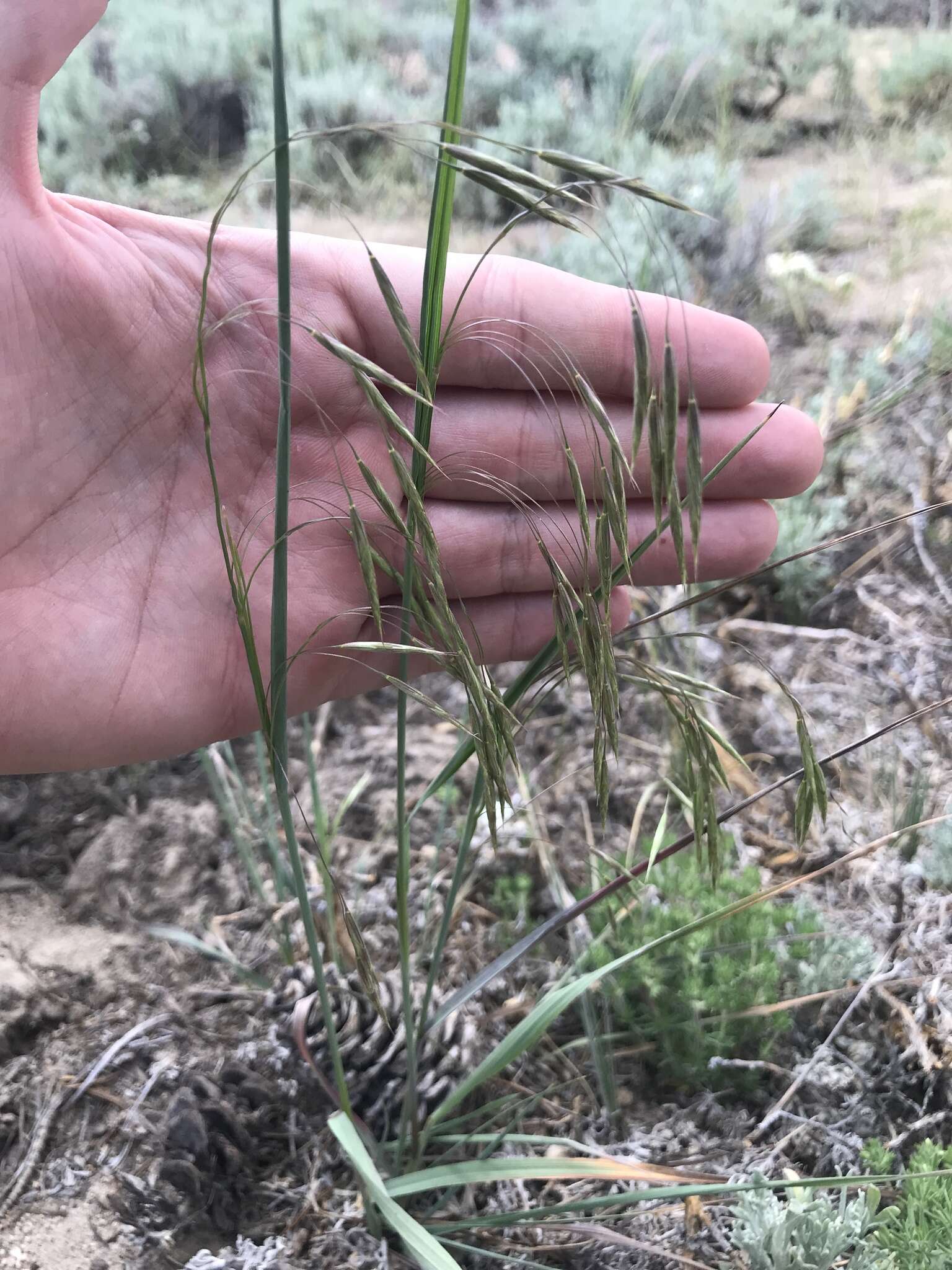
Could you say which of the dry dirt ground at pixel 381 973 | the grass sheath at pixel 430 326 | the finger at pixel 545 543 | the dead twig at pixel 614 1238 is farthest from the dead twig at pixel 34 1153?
the finger at pixel 545 543

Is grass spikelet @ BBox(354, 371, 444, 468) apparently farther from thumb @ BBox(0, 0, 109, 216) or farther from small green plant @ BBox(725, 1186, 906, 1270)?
small green plant @ BBox(725, 1186, 906, 1270)

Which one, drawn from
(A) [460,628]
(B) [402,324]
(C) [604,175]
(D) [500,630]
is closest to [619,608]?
(D) [500,630]

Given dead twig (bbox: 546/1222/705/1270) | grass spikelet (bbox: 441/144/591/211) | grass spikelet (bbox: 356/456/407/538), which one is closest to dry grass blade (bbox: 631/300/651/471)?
grass spikelet (bbox: 441/144/591/211)

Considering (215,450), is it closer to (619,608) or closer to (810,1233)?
(619,608)

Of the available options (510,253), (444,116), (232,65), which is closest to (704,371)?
(444,116)

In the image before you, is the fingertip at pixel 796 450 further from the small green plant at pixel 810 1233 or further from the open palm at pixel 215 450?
the small green plant at pixel 810 1233

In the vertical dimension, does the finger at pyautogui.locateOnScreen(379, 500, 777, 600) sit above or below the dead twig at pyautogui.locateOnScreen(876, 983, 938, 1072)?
above

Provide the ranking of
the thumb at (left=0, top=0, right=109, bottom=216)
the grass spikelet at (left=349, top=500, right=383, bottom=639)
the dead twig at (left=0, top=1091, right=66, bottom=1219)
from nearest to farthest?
1. the grass spikelet at (left=349, top=500, right=383, bottom=639)
2. the thumb at (left=0, top=0, right=109, bottom=216)
3. the dead twig at (left=0, top=1091, right=66, bottom=1219)

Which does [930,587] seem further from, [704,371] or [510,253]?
[510,253]
